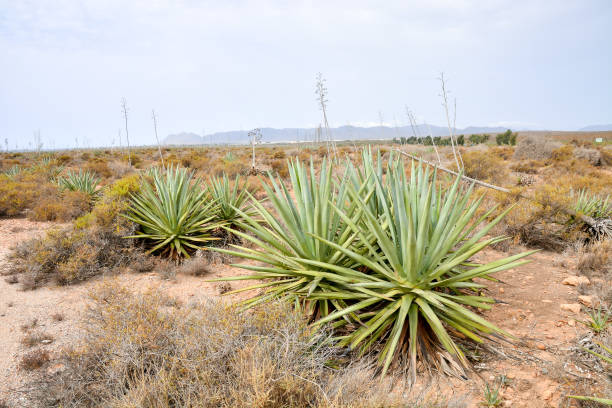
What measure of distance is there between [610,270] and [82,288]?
24.5ft

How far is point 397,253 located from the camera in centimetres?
296

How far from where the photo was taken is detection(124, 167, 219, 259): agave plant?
5.89m

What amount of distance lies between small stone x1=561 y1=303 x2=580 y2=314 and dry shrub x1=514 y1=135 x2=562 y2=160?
1655cm

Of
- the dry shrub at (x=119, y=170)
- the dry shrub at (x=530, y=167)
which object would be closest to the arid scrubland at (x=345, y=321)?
the dry shrub at (x=530, y=167)

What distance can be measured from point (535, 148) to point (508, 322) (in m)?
18.2

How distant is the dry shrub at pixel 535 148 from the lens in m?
17.6

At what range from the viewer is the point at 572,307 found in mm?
3865

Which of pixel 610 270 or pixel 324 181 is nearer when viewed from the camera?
pixel 324 181

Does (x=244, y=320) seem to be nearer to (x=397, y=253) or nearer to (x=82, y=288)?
(x=397, y=253)

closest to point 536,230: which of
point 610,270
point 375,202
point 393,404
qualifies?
point 610,270

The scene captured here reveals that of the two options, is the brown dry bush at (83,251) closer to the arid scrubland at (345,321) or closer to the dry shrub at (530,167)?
the arid scrubland at (345,321)

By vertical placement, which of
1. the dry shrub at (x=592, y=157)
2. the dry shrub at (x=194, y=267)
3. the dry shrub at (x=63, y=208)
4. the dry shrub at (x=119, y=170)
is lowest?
the dry shrub at (x=194, y=267)

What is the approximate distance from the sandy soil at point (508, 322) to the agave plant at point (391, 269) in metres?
0.26

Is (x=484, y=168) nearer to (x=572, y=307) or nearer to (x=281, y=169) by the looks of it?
(x=281, y=169)
